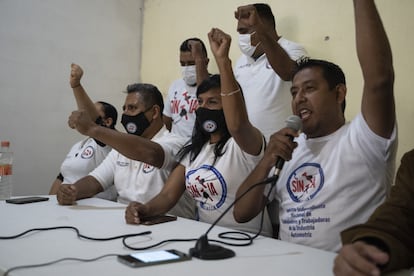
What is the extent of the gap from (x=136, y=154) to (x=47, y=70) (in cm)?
172

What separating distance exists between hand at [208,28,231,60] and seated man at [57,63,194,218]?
568mm

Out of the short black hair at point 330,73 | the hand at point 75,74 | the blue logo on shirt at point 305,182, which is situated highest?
the hand at point 75,74

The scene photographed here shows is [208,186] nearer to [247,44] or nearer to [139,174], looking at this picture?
[139,174]

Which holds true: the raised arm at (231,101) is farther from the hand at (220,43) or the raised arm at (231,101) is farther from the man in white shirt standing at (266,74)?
the man in white shirt standing at (266,74)

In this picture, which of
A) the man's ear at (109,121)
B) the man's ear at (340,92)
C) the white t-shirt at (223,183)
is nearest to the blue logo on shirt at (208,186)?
the white t-shirt at (223,183)

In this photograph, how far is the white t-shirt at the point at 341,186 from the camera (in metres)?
1.16

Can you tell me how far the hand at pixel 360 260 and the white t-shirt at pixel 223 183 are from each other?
2.36 feet

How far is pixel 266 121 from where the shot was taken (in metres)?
1.93

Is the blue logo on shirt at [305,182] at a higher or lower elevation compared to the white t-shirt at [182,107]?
lower

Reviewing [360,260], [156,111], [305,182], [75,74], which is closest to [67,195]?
[156,111]

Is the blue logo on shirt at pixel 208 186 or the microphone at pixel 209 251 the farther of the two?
the blue logo on shirt at pixel 208 186

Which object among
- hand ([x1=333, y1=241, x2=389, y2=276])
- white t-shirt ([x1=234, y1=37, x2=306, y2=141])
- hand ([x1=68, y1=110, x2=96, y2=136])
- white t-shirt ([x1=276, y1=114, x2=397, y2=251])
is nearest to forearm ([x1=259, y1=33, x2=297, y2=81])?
white t-shirt ([x1=234, y1=37, x2=306, y2=141])

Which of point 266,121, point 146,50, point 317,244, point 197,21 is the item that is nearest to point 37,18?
point 146,50

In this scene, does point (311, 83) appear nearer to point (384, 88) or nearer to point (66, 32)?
point (384, 88)
